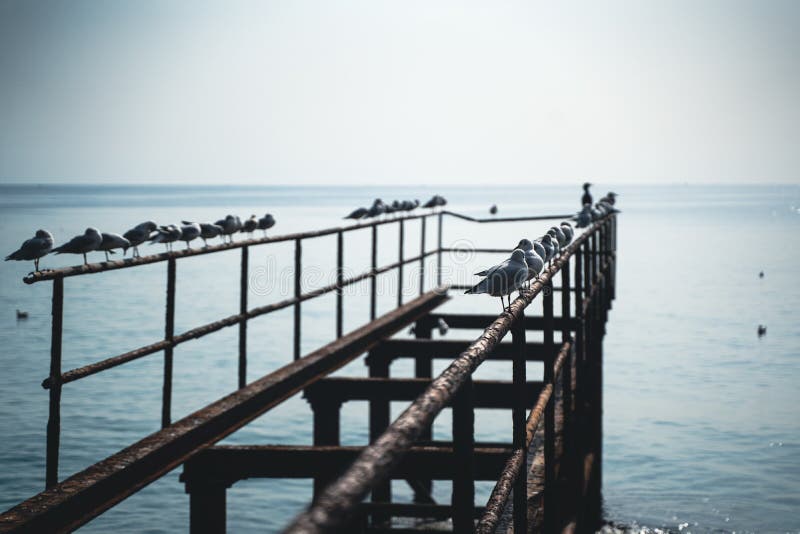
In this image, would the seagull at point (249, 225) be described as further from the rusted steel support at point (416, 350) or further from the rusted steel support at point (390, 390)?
the rusted steel support at point (390, 390)

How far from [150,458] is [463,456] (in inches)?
124

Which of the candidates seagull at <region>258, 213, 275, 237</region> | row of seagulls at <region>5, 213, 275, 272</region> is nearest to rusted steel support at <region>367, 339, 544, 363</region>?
row of seagulls at <region>5, 213, 275, 272</region>

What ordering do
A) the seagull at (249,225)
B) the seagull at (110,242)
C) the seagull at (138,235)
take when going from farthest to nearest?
the seagull at (249,225)
the seagull at (138,235)
the seagull at (110,242)

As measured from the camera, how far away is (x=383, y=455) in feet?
4.89

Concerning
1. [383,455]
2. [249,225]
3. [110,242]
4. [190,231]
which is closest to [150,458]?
[110,242]

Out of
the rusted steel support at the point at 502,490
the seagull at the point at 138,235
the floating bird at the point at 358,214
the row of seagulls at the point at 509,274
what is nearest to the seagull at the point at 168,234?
the seagull at the point at 138,235

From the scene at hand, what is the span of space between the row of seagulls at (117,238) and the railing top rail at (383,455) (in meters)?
4.22

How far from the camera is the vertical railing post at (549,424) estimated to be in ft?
12.3

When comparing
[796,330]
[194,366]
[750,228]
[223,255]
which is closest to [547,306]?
[194,366]

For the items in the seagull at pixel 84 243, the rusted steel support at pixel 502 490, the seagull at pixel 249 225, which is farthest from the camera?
the seagull at pixel 249 225

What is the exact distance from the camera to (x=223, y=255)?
55.5 m

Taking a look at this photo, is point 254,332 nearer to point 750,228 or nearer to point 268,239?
point 268,239

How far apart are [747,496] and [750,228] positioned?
244 ft

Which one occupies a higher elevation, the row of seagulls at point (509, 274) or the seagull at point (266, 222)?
the seagull at point (266, 222)
